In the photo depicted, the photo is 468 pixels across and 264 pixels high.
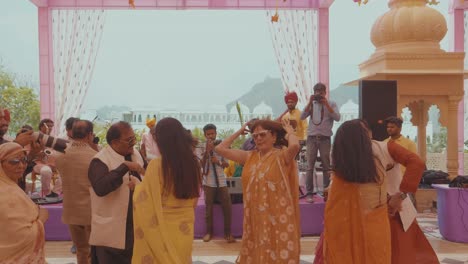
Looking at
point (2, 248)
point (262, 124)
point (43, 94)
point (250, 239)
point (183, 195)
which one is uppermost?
point (43, 94)

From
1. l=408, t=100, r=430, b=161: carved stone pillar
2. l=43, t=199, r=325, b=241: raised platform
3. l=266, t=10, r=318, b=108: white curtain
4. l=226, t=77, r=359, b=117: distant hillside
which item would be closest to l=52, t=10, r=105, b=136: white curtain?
l=226, t=77, r=359, b=117: distant hillside

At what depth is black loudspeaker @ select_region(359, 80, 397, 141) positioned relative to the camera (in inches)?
173

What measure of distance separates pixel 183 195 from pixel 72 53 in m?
7.38

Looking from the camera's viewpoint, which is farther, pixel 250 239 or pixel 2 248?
pixel 250 239

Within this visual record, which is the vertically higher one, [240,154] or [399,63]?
[399,63]

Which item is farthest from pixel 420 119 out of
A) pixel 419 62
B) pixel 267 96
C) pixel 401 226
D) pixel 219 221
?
pixel 401 226

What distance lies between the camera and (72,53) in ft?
29.7

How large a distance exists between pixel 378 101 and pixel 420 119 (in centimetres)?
365

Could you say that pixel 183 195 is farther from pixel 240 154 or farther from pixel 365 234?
pixel 365 234

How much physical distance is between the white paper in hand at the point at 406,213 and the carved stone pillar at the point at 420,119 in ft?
14.8

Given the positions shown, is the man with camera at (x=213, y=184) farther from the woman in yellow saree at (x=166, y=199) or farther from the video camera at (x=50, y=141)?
the woman in yellow saree at (x=166, y=199)

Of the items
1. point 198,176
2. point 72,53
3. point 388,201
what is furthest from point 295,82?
point 198,176

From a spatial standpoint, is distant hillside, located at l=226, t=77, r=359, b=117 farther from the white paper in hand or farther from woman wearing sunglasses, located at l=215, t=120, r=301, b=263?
woman wearing sunglasses, located at l=215, t=120, r=301, b=263

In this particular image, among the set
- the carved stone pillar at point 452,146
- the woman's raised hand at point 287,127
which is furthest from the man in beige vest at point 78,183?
the carved stone pillar at point 452,146
